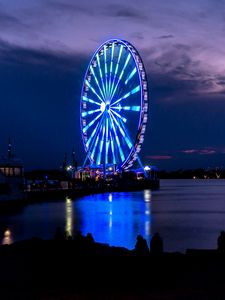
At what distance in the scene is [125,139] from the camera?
6900cm

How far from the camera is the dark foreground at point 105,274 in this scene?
9.10 meters

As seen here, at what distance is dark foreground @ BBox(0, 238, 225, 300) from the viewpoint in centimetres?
910

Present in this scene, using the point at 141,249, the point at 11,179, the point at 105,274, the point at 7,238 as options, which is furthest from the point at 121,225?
the point at 105,274

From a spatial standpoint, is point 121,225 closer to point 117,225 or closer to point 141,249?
point 117,225

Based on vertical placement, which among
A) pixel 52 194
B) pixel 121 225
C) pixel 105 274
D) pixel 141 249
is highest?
pixel 52 194

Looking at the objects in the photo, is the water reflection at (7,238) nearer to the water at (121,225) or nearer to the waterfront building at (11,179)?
the water at (121,225)

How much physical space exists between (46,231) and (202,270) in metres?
24.1

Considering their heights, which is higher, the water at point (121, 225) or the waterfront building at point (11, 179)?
the waterfront building at point (11, 179)

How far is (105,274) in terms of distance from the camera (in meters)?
10.8

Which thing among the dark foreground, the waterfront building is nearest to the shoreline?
the waterfront building

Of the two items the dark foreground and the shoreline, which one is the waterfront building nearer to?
the shoreline

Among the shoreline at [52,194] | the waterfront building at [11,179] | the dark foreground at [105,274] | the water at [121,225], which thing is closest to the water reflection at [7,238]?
the water at [121,225]

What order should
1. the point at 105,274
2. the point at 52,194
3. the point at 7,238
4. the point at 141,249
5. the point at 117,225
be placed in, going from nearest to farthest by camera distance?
the point at 105,274
the point at 141,249
the point at 7,238
the point at 117,225
the point at 52,194

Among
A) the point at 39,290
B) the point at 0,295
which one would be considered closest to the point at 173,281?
the point at 39,290
